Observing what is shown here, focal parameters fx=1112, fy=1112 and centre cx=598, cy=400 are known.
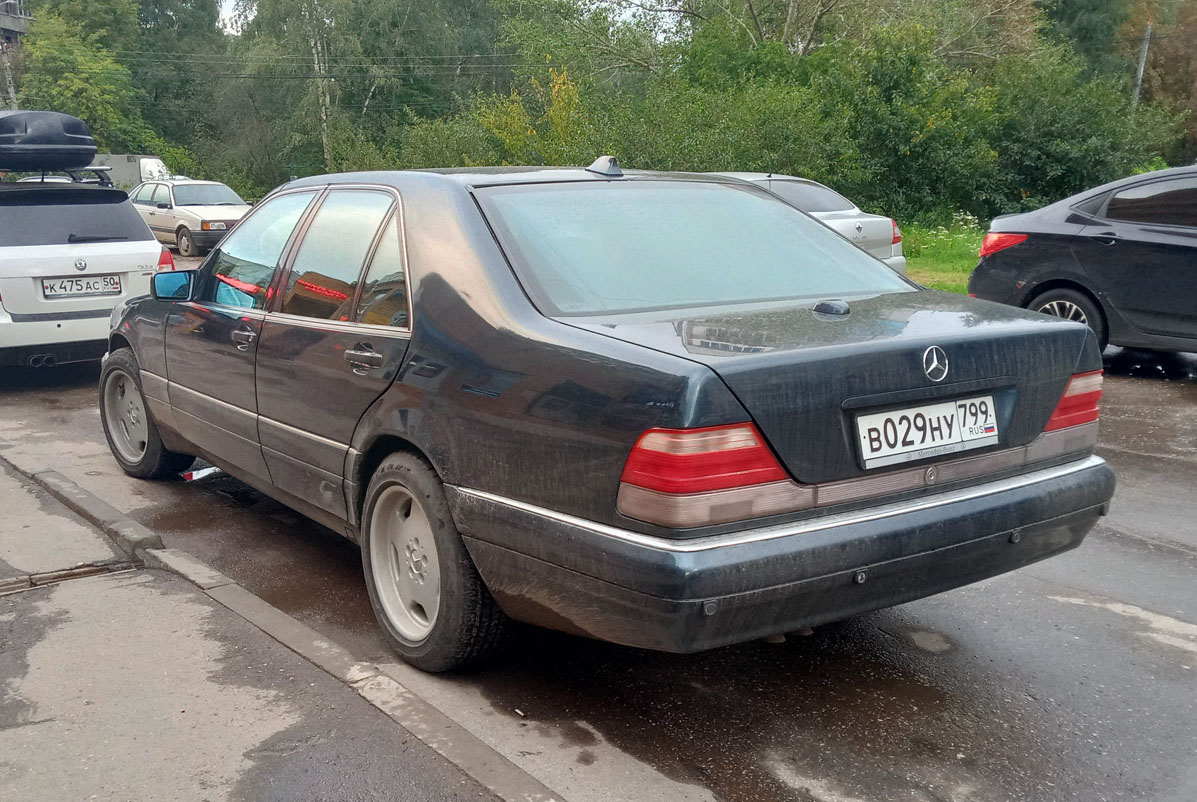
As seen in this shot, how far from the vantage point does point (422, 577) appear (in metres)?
3.55

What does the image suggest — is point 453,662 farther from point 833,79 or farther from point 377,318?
point 833,79

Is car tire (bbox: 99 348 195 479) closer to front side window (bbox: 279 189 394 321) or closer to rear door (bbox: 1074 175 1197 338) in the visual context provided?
front side window (bbox: 279 189 394 321)

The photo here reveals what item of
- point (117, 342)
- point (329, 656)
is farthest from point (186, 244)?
point (329, 656)

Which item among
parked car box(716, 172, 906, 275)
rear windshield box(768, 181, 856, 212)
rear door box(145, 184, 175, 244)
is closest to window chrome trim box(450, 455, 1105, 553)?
parked car box(716, 172, 906, 275)

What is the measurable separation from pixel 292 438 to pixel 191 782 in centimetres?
151

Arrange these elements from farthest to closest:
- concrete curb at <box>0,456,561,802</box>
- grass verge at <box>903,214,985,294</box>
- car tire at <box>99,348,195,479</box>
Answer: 1. grass verge at <box>903,214,985,294</box>
2. car tire at <box>99,348,195,479</box>
3. concrete curb at <box>0,456,561,802</box>

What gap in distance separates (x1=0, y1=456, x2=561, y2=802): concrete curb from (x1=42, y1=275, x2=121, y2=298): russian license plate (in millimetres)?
3142

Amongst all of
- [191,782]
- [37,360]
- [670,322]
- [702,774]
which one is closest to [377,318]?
[670,322]

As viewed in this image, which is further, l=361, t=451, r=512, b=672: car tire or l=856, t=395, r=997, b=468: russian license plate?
l=361, t=451, r=512, b=672: car tire

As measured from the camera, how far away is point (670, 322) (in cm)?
311

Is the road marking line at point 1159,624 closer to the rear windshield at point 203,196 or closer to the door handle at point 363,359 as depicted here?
the door handle at point 363,359

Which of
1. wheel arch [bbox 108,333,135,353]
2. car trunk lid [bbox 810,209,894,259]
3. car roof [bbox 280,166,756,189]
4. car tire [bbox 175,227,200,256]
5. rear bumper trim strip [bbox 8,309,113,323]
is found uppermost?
car roof [bbox 280,166,756,189]

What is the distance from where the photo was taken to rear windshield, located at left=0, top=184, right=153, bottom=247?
814 centimetres

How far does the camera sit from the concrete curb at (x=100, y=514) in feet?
15.3
